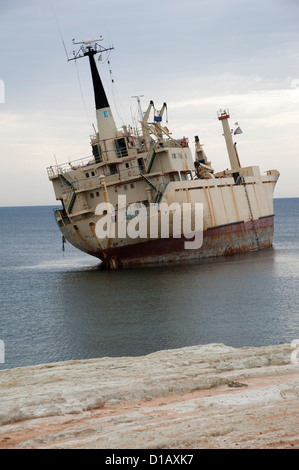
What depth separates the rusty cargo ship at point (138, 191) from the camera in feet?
132

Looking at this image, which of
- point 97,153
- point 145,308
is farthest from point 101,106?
point 145,308

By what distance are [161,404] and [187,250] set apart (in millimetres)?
33079

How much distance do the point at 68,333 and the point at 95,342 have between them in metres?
2.59

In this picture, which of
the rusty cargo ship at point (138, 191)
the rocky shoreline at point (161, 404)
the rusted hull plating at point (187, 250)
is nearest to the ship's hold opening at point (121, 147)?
the rusty cargo ship at point (138, 191)

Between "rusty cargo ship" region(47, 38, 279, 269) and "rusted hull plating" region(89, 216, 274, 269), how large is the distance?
73 mm

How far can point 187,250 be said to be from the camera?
43.3 m

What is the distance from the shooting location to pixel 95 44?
4419 cm

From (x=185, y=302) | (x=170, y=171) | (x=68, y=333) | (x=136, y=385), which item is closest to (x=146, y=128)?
(x=170, y=171)

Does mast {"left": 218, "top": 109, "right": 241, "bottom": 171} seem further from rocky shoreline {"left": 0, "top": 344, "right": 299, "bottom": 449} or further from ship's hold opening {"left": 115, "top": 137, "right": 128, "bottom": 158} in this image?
rocky shoreline {"left": 0, "top": 344, "right": 299, "bottom": 449}

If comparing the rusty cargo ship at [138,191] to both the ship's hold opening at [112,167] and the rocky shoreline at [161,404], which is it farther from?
the rocky shoreline at [161,404]

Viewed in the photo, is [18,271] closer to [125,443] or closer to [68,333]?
[68,333]

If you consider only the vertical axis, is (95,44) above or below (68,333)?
above

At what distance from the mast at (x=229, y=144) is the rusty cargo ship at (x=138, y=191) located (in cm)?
675

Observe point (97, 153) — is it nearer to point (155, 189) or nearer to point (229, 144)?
point (155, 189)
